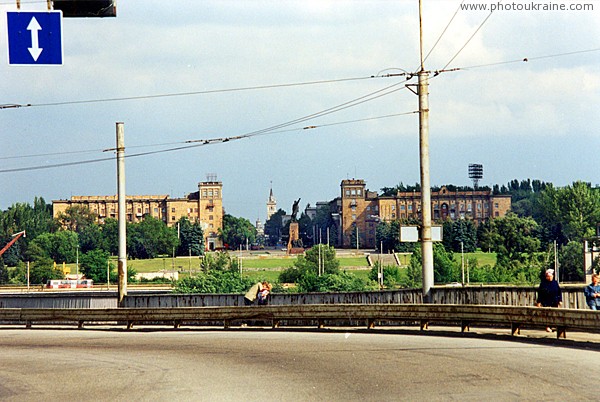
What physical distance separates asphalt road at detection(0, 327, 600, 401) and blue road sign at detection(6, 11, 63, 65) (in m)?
5.81

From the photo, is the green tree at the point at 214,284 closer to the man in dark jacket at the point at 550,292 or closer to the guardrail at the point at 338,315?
the guardrail at the point at 338,315

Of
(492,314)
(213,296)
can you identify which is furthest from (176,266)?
(492,314)

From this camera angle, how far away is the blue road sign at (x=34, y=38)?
1677 centimetres

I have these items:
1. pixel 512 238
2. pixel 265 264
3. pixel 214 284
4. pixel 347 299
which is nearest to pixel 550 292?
pixel 347 299

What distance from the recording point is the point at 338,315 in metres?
28.3

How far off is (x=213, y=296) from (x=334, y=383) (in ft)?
67.6

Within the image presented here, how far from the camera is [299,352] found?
67.3ft

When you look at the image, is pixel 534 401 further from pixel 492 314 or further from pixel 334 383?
pixel 492 314

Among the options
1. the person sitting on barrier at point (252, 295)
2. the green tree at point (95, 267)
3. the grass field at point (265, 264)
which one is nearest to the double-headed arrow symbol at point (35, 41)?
the person sitting on barrier at point (252, 295)

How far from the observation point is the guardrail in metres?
21.4

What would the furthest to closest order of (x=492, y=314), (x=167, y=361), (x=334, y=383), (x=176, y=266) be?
(x=176, y=266), (x=492, y=314), (x=167, y=361), (x=334, y=383)

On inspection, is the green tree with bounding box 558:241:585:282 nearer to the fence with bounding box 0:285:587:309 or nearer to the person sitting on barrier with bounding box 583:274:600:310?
the fence with bounding box 0:285:587:309

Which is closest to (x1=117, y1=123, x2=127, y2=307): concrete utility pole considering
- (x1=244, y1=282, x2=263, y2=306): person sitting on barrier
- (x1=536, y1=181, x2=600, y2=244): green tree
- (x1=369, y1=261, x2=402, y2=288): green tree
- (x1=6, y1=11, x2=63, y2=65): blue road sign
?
(x1=244, y1=282, x2=263, y2=306): person sitting on barrier

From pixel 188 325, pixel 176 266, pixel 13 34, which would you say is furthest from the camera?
pixel 176 266
